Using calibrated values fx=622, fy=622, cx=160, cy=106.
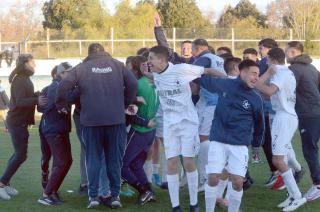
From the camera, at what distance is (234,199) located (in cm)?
704

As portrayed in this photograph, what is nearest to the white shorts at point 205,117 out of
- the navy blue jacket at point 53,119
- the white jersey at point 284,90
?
the white jersey at point 284,90

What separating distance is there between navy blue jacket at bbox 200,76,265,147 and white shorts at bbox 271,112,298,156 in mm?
864

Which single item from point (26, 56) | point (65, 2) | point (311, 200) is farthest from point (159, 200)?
point (65, 2)

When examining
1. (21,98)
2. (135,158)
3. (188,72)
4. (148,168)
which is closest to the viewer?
(188,72)

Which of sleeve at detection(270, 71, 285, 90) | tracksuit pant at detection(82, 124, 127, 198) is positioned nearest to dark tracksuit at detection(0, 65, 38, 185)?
tracksuit pant at detection(82, 124, 127, 198)

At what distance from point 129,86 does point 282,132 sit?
2.04 m

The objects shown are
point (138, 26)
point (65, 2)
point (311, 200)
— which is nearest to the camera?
point (311, 200)

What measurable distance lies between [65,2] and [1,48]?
17.0 meters

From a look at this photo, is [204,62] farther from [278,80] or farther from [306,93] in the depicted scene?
[306,93]

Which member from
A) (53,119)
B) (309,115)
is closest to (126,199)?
(53,119)

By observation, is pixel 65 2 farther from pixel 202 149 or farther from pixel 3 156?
pixel 202 149

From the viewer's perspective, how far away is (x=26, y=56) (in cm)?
883

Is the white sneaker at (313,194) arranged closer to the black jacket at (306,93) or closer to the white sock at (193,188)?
the black jacket at (306,93)

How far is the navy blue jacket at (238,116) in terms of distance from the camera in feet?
22.9
